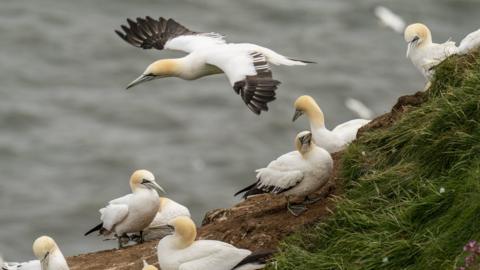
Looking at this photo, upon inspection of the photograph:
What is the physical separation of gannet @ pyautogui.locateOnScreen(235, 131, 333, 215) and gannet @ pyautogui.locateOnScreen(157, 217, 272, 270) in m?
0.85

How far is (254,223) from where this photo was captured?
10125mm

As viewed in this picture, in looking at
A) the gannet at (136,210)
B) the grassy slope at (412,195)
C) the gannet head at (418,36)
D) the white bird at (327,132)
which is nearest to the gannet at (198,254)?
the grassy slope at (412,195)

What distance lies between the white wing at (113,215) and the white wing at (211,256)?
249 centimetres

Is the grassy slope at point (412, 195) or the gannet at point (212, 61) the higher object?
the gannet at point (212, 61)

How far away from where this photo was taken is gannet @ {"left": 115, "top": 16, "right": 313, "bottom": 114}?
1272cm

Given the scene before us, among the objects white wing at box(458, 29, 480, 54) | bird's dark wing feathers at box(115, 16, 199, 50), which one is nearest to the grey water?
bird's dark wing feathers at box(115, 16, 199, 50)

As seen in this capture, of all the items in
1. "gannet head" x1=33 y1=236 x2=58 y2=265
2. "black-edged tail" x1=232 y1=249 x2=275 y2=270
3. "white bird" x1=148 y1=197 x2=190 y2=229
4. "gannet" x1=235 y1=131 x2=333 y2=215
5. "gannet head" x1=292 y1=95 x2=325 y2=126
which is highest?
"gannet head" x1=292 y1=95 x2=325 y2=126

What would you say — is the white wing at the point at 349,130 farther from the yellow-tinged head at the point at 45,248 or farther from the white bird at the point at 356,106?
the white bird at the point at 356,106

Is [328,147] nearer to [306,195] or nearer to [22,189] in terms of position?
[306,195]

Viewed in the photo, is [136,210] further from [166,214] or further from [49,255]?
[49,255]

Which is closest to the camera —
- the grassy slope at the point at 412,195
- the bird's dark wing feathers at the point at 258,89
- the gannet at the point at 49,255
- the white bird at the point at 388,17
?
the grassy slope at the point at 412,195

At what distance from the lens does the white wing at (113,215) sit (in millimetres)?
12062

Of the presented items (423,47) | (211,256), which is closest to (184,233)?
(211,256)

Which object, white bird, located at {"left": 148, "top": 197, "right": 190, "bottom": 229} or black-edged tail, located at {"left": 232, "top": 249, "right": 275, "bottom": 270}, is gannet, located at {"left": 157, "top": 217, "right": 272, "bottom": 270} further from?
white bird, located at {"left": 148, "top": 197, "right": 190, "bottom": 229}
